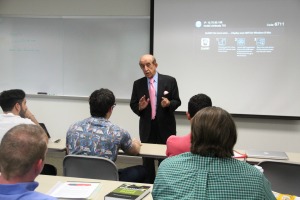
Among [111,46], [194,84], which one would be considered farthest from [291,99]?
[111,46]

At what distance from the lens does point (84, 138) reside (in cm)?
262

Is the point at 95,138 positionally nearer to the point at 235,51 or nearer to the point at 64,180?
the point at 64,180

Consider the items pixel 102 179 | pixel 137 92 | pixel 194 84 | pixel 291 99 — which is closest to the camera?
pixel 102 179

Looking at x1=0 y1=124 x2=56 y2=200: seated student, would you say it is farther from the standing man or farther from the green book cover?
the standing man

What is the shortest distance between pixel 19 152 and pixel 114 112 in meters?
4.08

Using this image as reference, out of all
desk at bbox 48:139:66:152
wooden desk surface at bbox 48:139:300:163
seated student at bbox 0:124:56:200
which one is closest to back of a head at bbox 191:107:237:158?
seated student at bbox 0:124:56:200

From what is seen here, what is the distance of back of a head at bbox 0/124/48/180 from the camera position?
1349 millimetres

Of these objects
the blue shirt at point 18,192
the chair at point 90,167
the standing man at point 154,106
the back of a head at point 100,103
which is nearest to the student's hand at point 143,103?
the standing man at point 154,106

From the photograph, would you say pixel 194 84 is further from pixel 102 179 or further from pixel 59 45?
pixel 102 179

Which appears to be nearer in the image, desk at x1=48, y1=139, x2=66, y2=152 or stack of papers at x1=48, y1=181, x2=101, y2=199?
stack of papers at x1=48, y1=181, x2=101, y2=199

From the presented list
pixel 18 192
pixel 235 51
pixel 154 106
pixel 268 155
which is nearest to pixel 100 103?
pixel 154 106

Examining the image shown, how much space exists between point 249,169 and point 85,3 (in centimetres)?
449

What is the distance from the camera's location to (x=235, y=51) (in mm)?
4746

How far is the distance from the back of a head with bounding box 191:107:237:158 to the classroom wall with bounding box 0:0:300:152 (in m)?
3.32
